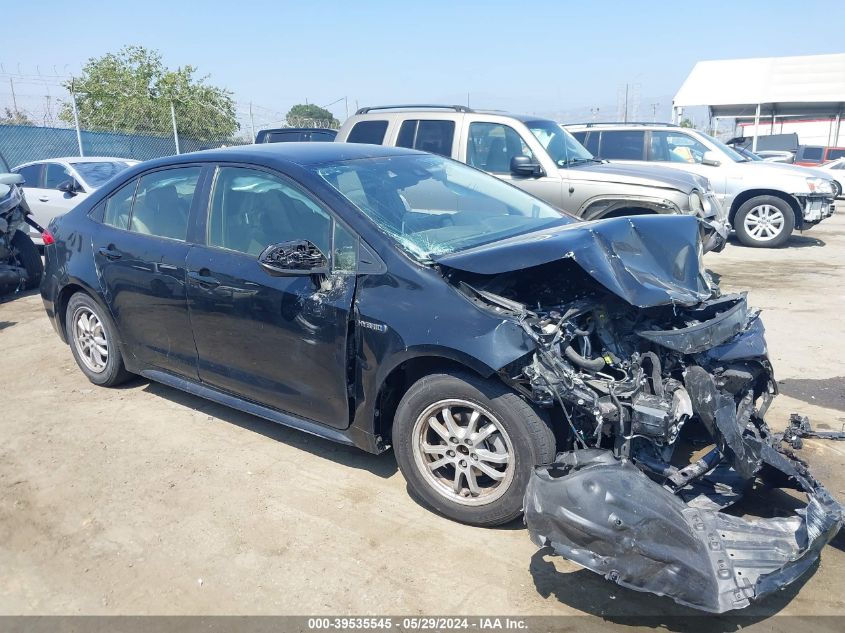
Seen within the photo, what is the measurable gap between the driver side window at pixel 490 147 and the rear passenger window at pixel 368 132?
125cm

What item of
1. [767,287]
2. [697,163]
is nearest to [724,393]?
[767,287]

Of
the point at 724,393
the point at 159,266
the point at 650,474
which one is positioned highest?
the point at 159,266

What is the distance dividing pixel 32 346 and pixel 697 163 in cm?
991

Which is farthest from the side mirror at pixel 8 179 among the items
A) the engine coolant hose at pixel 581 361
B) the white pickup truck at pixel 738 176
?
the white pickup truck at pixel 738 176

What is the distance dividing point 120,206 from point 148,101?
24.3m

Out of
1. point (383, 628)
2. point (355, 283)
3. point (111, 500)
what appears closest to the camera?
point (383, 628)

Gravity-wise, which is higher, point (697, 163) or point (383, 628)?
point (697, 163)

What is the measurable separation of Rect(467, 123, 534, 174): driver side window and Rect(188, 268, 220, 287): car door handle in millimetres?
5108

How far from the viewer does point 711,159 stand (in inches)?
450

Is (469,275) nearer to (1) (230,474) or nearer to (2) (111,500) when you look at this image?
(1) (230,474)

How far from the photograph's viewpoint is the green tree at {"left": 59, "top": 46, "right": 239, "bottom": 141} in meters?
24.4

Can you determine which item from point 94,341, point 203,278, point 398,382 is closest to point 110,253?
point 94,341

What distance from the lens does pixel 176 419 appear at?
493 centimetres

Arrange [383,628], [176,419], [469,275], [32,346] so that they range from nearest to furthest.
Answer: [383,628], [469,275], [176,419], [32,346]
